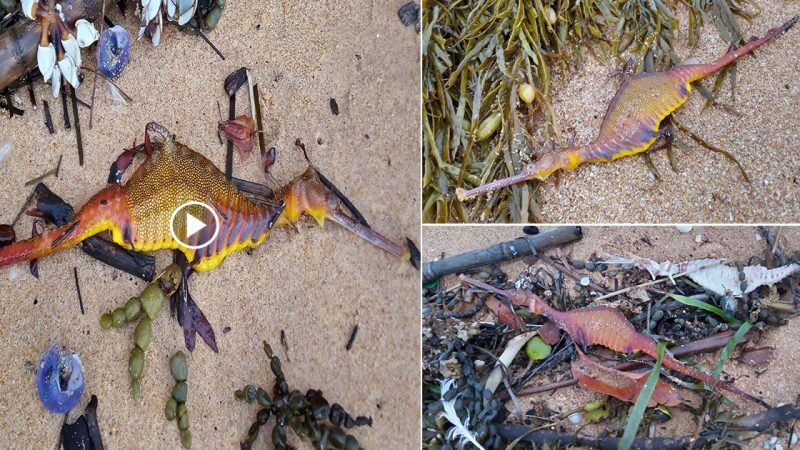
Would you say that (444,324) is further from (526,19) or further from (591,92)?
(526,19)

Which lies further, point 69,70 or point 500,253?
point 500,253

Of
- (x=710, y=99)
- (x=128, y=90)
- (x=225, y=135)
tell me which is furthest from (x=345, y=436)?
(x=710, y=99)

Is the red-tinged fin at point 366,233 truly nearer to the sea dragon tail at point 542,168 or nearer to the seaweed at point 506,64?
the seaweed at point 506,64

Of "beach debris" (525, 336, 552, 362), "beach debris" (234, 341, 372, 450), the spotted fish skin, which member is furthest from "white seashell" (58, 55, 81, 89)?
"beach debris" (525, 336, 552, 362)

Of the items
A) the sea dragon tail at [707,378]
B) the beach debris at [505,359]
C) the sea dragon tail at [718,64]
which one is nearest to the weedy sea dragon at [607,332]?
the sea dragon tail at [707,378]

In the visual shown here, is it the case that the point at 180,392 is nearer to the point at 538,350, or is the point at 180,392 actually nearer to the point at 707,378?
the point at 538,350

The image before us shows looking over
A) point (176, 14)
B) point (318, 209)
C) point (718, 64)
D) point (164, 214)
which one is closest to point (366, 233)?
point (318, 209)

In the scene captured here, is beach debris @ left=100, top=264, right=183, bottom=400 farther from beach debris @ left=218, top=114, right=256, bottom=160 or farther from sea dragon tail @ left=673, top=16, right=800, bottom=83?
sea dragon tail @ left=673, top=16, right=800, bottom=83

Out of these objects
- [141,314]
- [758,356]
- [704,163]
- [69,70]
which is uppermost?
[69,70]
